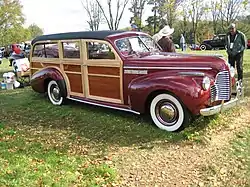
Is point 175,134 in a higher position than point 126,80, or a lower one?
lower

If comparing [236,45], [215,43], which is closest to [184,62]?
[236,45]

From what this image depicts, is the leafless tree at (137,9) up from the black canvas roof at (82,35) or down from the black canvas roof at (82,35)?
up

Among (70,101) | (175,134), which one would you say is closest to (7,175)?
(175,134)

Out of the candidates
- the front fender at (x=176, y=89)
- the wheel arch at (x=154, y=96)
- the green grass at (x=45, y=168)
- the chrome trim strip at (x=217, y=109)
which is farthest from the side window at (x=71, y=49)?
the chrome trim strip at (x=217, y=109)

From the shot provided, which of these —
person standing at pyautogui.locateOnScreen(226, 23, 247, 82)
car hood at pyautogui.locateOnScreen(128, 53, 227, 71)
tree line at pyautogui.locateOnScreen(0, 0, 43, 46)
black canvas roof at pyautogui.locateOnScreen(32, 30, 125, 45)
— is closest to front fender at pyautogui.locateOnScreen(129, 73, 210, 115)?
car hood at pyautogui.locateOnScreen(128, 53, 227, 71)

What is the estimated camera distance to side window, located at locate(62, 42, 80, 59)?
681 cm

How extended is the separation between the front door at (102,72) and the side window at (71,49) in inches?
9.8

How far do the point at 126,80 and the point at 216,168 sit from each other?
2.48m

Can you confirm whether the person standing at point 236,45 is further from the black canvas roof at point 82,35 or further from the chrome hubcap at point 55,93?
the chrome hubcap at point 55,93

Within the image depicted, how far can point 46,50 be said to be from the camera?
782 centimetres

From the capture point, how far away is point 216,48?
3269cm

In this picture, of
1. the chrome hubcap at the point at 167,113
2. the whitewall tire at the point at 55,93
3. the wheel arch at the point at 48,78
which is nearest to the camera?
the chrome hubcap at the point at 167,113

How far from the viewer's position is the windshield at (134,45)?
616cm

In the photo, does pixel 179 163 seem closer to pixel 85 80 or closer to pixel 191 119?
pixel 191 119
